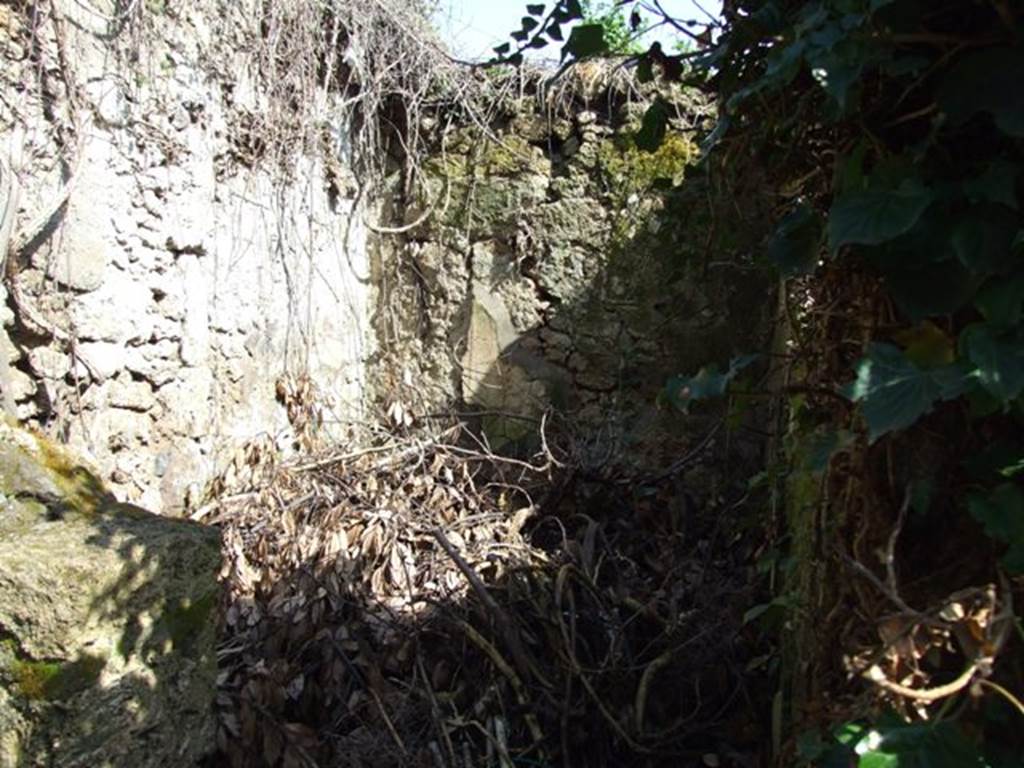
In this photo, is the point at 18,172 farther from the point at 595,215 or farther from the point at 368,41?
the point at 595,215

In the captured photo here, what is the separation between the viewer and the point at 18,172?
292 centimetres

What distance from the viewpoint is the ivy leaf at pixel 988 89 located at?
1048mm

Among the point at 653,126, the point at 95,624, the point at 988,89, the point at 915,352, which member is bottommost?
the point at 95,624

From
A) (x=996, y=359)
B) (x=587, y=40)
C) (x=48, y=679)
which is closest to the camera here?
(x=996, y=359)

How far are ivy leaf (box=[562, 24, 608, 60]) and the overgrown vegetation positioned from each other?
211 millimetres

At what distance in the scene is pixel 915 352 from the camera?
1.17 m

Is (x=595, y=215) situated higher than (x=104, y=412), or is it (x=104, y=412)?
(x=595, y=215)

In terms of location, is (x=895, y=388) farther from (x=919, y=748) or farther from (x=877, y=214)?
(x=919, y=748)

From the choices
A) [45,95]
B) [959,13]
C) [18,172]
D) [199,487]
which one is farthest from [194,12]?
[959,13]

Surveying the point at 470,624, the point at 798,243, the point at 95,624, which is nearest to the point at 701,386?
the point at 798,243

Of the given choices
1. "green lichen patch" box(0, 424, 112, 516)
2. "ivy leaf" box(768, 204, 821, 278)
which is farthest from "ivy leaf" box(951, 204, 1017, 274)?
"green lichen patch" box(0, 424, 112, 516)

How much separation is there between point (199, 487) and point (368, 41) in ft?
7.71

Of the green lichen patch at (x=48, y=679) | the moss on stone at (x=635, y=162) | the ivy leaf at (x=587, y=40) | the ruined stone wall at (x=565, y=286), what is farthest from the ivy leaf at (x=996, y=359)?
the moss on stone at (x=635, y=162)

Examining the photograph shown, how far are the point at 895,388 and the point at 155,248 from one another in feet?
10.1
